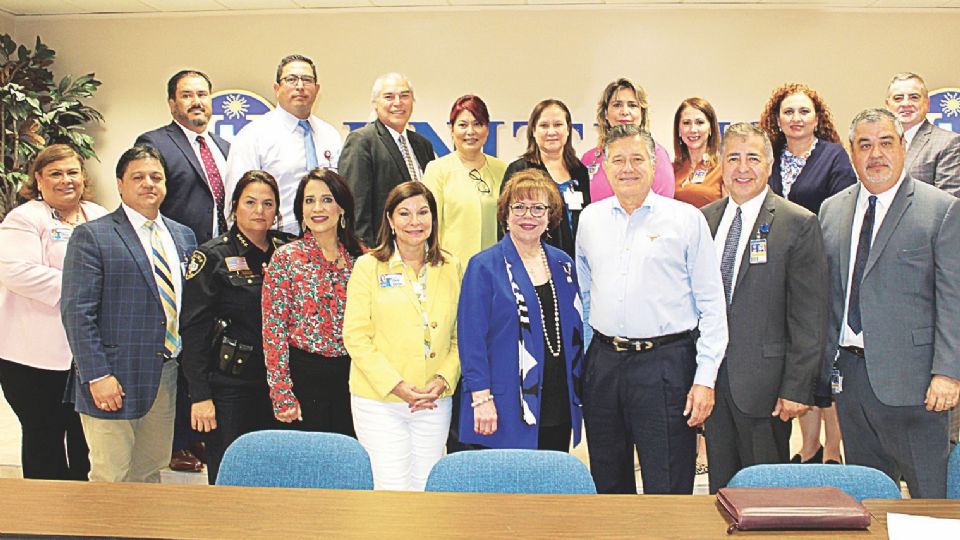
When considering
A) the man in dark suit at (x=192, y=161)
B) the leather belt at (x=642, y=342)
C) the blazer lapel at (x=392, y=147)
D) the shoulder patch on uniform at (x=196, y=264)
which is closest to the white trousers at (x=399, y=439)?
the leather belt at (x=642, y=342)

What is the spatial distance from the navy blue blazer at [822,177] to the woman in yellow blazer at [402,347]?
6.34ft

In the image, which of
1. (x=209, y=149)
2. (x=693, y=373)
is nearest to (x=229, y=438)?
(x=209, y=149)

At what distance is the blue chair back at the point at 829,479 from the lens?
2.18 meters

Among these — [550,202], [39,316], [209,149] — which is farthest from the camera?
[209,149]

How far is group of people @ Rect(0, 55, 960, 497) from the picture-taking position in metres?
3.12

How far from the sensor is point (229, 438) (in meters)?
3.49

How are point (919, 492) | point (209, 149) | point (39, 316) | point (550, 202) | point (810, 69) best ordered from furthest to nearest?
point (810, 69) → point (209, 149) → point (39, 316) → point (550, 202) → point (919, 492)

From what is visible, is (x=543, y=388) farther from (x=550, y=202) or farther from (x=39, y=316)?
(x=39, y=316)

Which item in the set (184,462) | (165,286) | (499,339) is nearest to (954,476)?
(499,339)

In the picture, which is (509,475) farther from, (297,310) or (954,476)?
(297,310)

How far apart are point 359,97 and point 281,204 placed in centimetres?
383

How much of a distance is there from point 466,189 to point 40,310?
6.90 feet

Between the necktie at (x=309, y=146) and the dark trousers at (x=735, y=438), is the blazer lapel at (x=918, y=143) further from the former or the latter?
the necktie at (x=309, y=146)

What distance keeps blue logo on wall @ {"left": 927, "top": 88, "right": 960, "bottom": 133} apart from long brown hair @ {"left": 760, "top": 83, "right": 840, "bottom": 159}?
401cm
